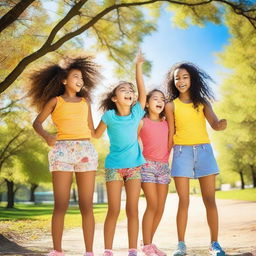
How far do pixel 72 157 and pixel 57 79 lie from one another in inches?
34.9

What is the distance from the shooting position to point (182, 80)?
4.34 meters

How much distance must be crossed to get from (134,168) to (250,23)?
545 centimetres

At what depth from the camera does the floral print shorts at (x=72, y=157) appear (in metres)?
3.54

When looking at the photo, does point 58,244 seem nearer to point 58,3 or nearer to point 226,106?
point 58,3

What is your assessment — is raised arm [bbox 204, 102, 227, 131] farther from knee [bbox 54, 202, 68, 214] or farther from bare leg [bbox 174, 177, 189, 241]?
knee [bbox 54, 202, 68, 214]

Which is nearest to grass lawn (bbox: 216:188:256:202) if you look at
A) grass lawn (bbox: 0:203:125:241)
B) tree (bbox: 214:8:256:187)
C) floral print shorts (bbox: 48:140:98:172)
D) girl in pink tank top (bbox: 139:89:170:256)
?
tree (bbox: 214:8:256:187)

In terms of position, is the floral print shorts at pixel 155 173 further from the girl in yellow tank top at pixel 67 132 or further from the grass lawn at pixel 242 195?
the grass lawn at pixel 242 195

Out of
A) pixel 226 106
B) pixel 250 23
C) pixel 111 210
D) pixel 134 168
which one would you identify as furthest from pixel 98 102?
pixel 226 106

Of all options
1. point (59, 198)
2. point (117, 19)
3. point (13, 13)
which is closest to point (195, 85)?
point (59, 198)

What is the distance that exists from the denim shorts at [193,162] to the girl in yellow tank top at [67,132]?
90cm

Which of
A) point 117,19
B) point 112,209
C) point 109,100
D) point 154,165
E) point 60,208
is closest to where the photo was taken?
point 60,208

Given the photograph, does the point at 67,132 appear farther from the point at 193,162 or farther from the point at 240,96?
the point at 240,96

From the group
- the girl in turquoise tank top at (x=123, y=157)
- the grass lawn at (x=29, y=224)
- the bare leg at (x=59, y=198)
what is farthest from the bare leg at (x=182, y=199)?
the grass lawn at (x=29, y=224)

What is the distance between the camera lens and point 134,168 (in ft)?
12.1
